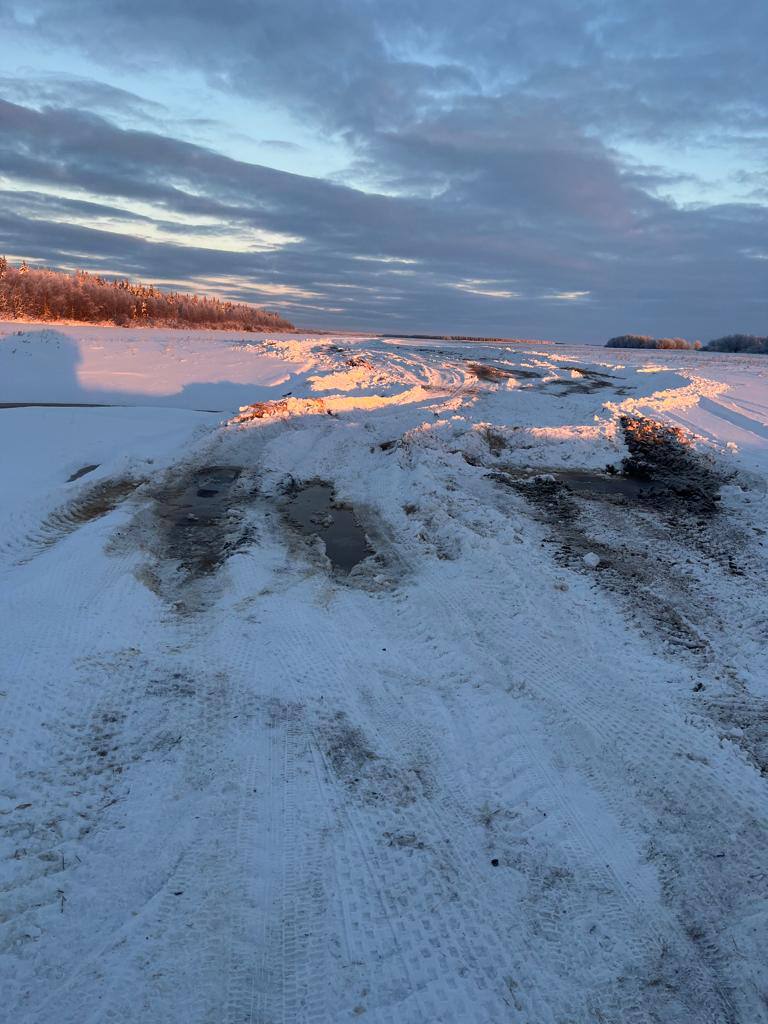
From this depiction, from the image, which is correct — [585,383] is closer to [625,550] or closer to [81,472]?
[625,550]

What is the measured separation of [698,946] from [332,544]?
615cm

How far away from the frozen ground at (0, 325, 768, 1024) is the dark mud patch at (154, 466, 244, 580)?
0.07 metres

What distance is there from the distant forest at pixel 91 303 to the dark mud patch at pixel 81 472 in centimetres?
4769

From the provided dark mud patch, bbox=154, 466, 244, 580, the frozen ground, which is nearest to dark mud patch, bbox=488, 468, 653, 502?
the frozen ground

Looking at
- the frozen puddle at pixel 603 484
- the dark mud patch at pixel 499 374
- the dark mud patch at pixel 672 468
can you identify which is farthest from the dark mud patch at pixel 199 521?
the dark mud patch at pixel 499 374

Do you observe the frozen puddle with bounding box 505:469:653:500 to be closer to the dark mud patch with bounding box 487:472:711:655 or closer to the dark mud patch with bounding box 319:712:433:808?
the dark mud patch with bounding box 487:472:711:655

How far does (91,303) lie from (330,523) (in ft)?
223

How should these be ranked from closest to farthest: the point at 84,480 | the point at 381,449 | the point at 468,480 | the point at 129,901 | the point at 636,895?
the point at 129,901
the point at 636,895
the point at 84,480
the point at 468,480
the point at 381,449

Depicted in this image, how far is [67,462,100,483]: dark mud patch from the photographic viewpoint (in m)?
10.7

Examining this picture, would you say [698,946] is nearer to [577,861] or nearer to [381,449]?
[577,861]

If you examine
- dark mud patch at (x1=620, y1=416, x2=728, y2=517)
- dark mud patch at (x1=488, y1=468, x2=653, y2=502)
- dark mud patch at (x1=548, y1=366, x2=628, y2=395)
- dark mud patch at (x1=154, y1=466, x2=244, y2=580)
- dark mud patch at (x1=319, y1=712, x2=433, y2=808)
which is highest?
dark mud patch at (x1=548, y1=366, x2=628, y2=395)

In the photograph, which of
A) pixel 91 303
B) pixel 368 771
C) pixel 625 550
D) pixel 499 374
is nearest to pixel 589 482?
pixel 625 550

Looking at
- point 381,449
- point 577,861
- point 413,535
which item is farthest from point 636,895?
point 381,449

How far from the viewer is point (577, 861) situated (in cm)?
345
